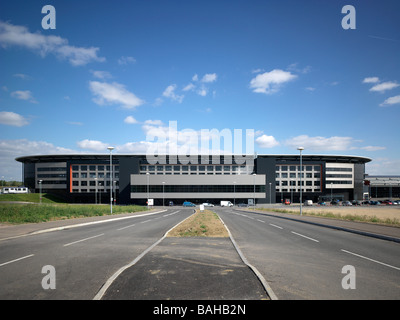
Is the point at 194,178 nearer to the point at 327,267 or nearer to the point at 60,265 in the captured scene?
the point at 60,265

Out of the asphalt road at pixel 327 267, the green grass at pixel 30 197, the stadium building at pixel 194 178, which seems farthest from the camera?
the stadium building at pixel 194 178

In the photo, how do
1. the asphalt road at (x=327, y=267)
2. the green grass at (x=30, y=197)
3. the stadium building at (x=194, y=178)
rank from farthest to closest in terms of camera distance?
the stadium building at (x=194, y=178) < the green grass at (x=30, y=197) < the asphalt road at (x=327, y=267)

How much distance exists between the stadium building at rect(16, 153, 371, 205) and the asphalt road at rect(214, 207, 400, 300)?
59.0m

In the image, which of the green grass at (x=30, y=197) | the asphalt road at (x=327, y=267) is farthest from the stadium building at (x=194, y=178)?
the asphalt road at (x=327, y=267)

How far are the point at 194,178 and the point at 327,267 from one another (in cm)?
7350

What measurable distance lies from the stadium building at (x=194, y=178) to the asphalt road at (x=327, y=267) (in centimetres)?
5898

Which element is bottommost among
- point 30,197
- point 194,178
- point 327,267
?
point 30,197

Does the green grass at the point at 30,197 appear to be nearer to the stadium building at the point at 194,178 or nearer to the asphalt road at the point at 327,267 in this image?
the stadium building at the point at 194,178

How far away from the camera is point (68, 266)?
748 centimetres

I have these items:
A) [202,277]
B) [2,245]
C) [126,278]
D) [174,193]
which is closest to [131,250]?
[126,278]

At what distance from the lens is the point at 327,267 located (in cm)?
746

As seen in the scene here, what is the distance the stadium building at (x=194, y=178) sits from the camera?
80.4 meters

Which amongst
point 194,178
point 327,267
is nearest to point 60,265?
point 327,267

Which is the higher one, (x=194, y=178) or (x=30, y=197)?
(x=194, y=178)
